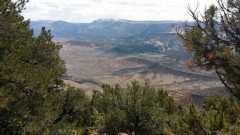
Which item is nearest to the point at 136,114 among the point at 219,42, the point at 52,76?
the point at 52,76

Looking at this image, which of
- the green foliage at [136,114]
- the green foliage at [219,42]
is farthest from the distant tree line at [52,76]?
the green foliage at [136,114]

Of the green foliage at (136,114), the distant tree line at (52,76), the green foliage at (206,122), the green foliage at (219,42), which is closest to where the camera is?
the green foliage at (206,122)

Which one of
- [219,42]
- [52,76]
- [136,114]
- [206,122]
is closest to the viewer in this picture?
[206,122]

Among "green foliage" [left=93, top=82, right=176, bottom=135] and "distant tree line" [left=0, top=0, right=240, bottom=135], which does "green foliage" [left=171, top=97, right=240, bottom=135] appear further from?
"green foliage" [left=93, top=82, right=176, bottom=135]

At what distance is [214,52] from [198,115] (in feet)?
14.9

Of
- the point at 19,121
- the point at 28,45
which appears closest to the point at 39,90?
the point at 19,121

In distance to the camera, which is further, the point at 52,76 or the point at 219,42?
the point at 52,76

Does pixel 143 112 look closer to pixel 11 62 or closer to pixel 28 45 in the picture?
pixel 28 45

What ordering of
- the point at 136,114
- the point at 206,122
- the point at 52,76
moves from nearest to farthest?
the point at 206,122 → the point at 52,76 → the point at 136,114

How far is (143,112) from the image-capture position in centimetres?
3428

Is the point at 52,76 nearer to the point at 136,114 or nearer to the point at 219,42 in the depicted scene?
the point at 219,42

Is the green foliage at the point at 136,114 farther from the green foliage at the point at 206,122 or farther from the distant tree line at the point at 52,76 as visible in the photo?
the green foliage at the point at 206,122

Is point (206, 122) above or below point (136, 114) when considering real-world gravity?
above

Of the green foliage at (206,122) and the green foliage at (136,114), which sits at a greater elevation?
the green foliage at (206,122)
